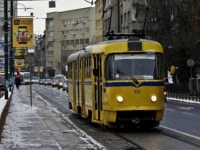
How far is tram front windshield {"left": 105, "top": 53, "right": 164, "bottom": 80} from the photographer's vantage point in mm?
16953

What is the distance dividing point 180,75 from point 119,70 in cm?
3924

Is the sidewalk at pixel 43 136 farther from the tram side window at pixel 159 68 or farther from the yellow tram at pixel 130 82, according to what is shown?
the tram side window at pixel 159 68

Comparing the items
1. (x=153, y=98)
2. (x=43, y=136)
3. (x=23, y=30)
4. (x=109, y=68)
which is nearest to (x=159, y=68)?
(x=153, y=98)

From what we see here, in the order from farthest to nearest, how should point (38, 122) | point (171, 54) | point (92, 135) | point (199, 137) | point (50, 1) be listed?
point (171, 54) → point (50, 1) → point (38, 122) → point (92, 135) → point (199, 137)

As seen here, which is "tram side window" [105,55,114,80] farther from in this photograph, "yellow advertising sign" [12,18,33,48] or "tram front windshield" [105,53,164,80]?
"yellow advertising sign" [12,18,33,48]

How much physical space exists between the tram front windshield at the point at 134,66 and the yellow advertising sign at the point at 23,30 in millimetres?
16496

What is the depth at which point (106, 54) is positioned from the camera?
56.5ft

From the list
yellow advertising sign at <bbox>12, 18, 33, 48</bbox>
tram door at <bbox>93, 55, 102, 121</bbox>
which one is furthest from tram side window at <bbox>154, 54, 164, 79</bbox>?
yellow advertising sign at <bbox>12, 18, 33, 48</bbox>

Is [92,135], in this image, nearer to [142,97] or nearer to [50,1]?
[142,97]

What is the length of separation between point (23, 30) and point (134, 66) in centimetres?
1773

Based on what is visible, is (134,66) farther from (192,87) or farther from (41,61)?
(41,61)

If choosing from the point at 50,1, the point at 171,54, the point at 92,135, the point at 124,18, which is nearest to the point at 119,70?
the point at 92,135

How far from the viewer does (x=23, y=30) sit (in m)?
33.7

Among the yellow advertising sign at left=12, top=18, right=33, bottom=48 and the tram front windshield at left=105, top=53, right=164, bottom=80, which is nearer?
the tram front windshield at left=105, top=53, right=164, bottom=80
